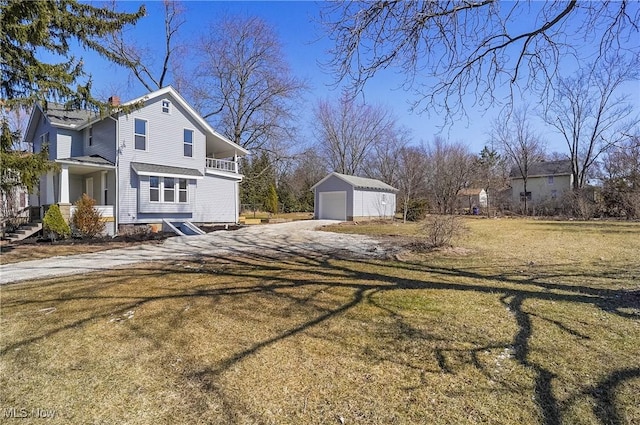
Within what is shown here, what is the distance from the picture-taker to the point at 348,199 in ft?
79.5

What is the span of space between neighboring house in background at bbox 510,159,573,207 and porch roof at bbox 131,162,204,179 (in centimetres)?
3367

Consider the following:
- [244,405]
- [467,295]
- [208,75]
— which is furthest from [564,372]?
[208,75]

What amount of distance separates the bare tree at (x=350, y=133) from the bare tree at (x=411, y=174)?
11.3 ft

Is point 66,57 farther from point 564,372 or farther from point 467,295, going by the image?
point 564,372

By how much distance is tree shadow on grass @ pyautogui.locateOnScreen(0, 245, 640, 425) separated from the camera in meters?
2.71

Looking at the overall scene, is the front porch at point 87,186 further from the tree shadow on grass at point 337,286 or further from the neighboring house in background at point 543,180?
the neighboring house in background at point 543,180

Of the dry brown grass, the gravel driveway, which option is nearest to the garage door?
the gravel driveway

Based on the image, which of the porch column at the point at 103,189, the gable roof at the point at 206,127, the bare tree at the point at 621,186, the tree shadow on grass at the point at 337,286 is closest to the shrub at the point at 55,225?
the porch column at the point at 103,189

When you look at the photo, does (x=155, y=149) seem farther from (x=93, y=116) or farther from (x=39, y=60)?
(x=39, y=60)

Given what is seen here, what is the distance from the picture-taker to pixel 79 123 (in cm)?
1756

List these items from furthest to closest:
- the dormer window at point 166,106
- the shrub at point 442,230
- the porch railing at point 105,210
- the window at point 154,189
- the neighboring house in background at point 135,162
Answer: the dormer window at point 166,106 → the window at point 154,189 → the neighboring house in background at point 135,162 → the porch railing at point 105,210 → the shrub at point 442,230

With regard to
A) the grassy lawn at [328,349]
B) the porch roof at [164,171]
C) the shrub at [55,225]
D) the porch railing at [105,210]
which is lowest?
the grassy lawn at [328,349]

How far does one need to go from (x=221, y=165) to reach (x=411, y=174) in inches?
620

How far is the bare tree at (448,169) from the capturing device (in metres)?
36.2
